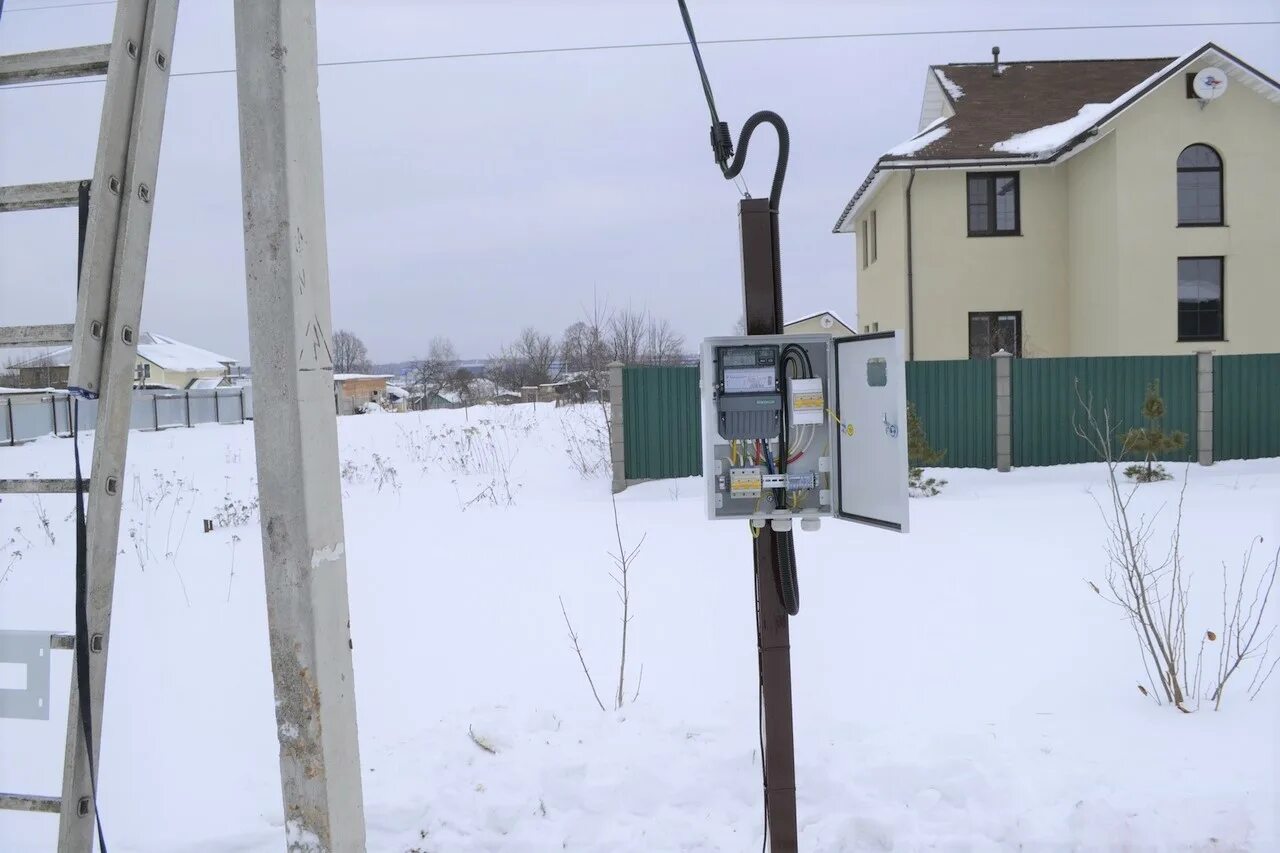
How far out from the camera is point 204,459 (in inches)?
702

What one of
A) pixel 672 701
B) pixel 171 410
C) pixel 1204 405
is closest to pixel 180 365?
pixel 171 410

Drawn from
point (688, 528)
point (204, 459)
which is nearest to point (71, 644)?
point (688, 528)

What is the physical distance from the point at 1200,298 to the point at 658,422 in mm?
11780

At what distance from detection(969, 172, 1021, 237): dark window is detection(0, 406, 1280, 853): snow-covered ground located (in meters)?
10.9

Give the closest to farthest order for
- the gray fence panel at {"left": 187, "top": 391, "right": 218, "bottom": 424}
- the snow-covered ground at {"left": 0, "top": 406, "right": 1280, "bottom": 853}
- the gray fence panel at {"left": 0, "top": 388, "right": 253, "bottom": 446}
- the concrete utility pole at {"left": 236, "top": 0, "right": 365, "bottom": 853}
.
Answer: the concrete utility pole at {"left": 236, "top": 0, "right": 365, "bottom": 853} → the snow-covered ground at {"left": 0, "top": 406, "right": 1280, "bottom": 853} → the gray fence panel at {"left": 0, "top": 388, "right": 253, "bottom": 446} → the gray fence panel at {"left": 187, "top": 391, "right": 218, "bottom": 424}

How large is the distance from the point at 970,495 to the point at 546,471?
6367mm

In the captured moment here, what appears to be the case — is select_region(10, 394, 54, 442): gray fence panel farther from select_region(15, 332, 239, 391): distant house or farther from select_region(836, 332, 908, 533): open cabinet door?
select_region(15, 332, 239, 391): distant house

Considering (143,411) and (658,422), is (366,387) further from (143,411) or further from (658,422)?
(658,422)

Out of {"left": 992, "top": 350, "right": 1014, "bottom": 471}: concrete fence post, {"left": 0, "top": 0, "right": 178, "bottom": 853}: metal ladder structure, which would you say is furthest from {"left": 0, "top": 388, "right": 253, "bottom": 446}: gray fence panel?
{"left": 0, "top": 0, "right": 178, "bottom": 853}: metal ladder structure

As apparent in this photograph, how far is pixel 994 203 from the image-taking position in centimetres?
1938

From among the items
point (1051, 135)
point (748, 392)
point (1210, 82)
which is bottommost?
point (748, 392)

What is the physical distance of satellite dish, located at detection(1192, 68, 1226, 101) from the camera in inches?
672

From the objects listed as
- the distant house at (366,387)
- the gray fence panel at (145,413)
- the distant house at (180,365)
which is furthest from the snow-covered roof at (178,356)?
the gray fence panel at (145,413)

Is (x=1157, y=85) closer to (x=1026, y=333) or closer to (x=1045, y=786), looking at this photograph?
(x=1026, y=333)
